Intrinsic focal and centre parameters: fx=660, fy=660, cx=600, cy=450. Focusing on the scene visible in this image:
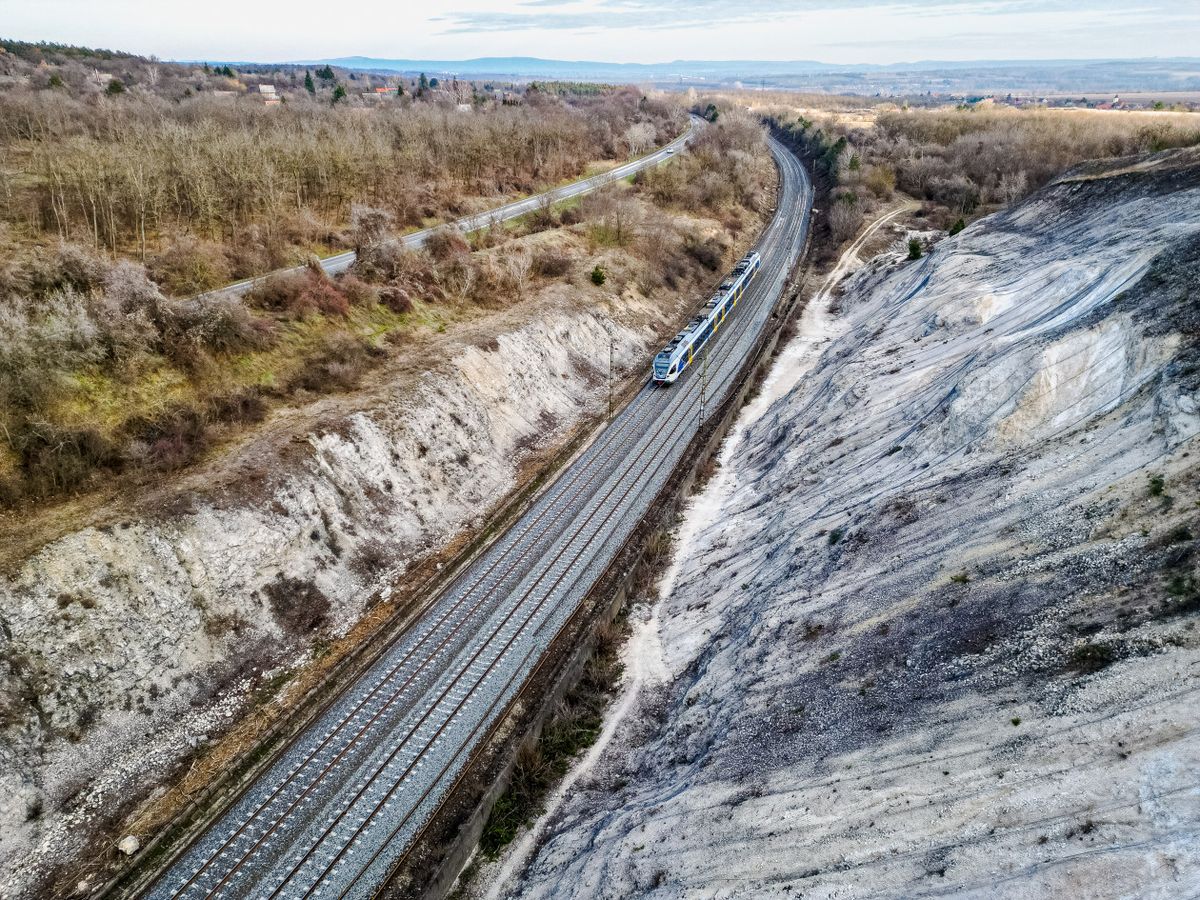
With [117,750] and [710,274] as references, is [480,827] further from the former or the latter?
[710,274]

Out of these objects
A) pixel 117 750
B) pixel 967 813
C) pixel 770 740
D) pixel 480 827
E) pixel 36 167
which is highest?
pixel 36 167

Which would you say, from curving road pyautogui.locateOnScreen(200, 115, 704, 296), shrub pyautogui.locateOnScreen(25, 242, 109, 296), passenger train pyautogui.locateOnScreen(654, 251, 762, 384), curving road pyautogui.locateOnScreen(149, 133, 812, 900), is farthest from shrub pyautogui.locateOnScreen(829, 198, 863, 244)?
shrub pyautogui.locateOnScreen(25, 242, 109, 296)

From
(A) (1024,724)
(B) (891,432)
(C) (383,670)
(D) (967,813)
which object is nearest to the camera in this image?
(D) (967,813)

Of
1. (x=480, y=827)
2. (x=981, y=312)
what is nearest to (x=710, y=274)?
(x=981, y=312)

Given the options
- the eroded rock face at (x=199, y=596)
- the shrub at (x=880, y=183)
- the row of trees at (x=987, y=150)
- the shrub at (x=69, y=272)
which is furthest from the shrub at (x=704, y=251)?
the shrub at (x=69, y=272)

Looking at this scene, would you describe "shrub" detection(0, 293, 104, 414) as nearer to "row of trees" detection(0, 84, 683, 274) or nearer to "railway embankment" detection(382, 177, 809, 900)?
"row of trees" detection(0, 84, 683, 274)
